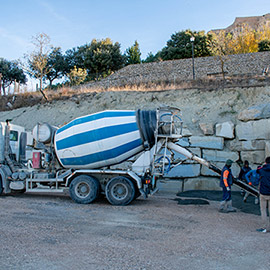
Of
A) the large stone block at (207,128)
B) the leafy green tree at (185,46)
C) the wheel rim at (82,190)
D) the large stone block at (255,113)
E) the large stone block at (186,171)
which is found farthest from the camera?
the leafy green tree at (185,46)

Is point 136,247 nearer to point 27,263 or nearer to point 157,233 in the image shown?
point 157,233

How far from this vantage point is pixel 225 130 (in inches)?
551

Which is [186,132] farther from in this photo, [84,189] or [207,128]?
[84,189]

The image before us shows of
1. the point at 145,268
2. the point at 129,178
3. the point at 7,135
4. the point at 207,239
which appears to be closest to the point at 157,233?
the point at 207,239

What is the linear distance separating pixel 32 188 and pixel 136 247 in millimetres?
6775

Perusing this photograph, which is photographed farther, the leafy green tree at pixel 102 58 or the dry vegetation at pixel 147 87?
the leafy green tree at pixel 102 58

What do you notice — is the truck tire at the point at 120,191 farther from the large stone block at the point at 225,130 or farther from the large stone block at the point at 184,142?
the large stone block at the point at 225,130

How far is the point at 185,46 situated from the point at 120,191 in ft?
122

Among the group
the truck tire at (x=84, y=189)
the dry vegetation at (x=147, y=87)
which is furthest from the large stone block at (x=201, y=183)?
the dry vegetation at (x=147, y=87)

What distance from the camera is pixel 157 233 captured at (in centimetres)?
632

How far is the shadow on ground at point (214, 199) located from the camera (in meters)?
9.43

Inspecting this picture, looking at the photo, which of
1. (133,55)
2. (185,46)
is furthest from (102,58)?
(185,46)

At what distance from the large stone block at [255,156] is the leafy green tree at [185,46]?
102ft

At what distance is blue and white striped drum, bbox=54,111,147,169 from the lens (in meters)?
9.79
